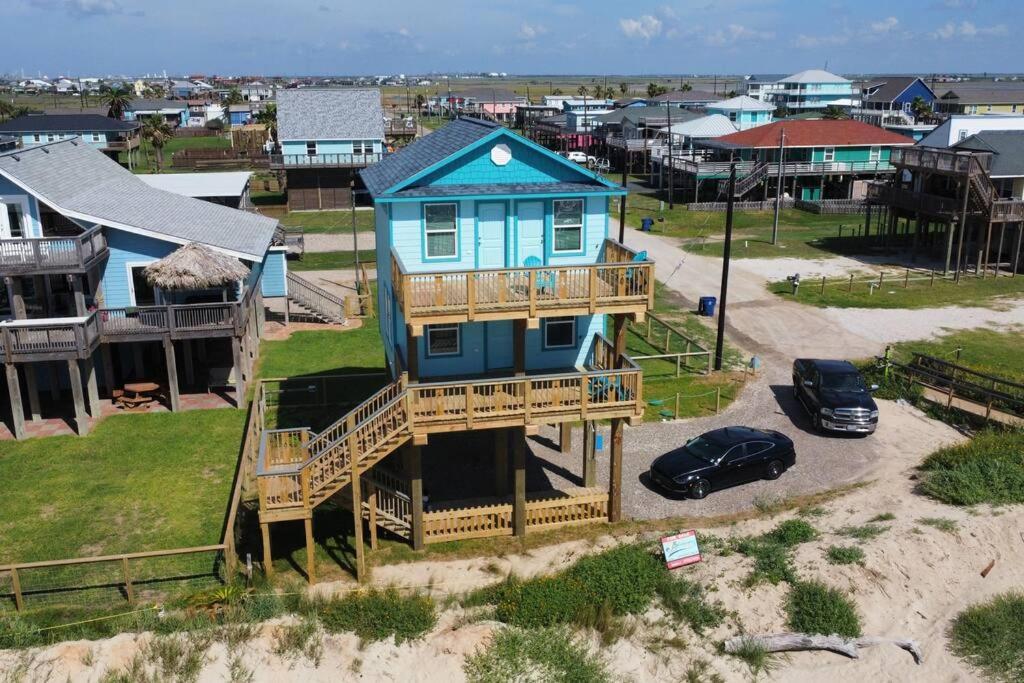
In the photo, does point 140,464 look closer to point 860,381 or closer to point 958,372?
point 860,381

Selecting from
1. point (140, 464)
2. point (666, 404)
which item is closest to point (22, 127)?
point (140, 464)

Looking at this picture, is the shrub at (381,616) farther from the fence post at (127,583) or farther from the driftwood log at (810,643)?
the driftwood log at (810,643)

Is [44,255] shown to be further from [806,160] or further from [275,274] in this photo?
[806,160]

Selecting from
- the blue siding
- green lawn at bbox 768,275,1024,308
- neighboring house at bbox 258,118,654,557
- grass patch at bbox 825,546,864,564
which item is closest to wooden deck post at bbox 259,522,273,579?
neighboring house at bbox 258,118,654,557

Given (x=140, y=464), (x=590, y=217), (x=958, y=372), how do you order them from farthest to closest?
(x=958, y=372)
(x=140, y=464)
(x=590, y=217)

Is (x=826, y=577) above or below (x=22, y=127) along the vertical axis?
below

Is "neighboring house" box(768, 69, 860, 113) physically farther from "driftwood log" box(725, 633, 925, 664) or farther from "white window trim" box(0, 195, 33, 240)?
"driftwood log" box(725, 633, 925, 664)

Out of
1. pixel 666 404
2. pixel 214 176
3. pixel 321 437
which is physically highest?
pixel 214 176

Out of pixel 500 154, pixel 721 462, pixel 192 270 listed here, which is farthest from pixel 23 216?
pixel 721 462
